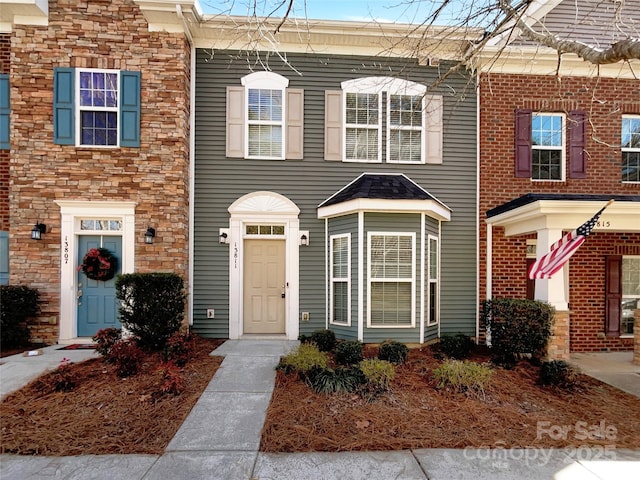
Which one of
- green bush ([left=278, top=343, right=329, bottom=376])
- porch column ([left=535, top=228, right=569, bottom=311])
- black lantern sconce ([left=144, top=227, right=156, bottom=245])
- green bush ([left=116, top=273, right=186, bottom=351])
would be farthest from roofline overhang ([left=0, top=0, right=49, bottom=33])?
porch column ([left=535, top=228, right=569, bottom=311])

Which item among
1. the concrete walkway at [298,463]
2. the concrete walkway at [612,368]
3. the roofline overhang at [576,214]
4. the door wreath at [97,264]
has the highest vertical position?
the roofline overhang at [576,214]

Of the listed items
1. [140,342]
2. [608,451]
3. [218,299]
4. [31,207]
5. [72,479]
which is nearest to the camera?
[72,479]

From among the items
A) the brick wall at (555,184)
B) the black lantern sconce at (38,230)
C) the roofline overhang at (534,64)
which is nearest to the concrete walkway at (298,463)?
the black lantern sconce at (38,230)

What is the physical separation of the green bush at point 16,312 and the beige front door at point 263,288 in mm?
3807

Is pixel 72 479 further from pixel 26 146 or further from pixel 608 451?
pixel 26 146

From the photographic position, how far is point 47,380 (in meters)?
4.48

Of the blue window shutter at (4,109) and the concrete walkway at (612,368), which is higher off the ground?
the blue window shutter at (4,109)

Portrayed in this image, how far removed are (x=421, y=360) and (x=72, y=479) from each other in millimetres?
4773

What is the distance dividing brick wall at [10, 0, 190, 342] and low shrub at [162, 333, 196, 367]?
150cm

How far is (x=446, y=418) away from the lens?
388 cm

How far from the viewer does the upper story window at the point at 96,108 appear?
6.49 metres

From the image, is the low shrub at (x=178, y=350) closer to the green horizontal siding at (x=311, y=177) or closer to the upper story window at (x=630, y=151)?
the green horizontal siding at (x=311, y=177)

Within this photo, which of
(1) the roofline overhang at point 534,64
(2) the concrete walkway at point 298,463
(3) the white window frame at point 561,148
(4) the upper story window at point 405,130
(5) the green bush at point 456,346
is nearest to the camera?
(2) the concrete walkway at point 298,463

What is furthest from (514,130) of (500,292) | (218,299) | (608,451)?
(218,299)
